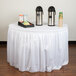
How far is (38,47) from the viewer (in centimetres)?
268

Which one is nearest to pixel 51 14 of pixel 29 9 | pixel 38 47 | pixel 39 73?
pixel 38 47

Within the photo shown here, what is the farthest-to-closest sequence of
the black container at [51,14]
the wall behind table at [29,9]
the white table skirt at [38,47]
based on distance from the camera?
the wall behind table at [29,9] < the black container at [51,14] < the white table skirt at [38,47]

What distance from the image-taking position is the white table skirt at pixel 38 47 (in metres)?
2.66

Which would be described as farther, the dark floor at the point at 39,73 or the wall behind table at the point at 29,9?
the wall behind table at the point at 29,9

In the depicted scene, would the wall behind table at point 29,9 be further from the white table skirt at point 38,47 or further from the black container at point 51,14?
the white table skirt at point 38,47

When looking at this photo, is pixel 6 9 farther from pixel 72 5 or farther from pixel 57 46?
pixel 57 46

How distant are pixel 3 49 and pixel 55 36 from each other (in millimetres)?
1539

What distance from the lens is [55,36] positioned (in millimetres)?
2725

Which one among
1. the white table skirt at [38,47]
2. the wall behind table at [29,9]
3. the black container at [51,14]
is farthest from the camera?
the wall behind table at [29,9]

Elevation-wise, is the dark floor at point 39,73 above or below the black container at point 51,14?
below

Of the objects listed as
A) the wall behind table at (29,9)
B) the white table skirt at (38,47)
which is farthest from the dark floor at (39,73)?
the wall behind table at (29,9)

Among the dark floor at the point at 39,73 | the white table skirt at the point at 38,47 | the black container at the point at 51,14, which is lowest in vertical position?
the dark floor at the point at 39,73

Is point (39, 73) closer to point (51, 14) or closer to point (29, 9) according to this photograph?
point (51, 14)

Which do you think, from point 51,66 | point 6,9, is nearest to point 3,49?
point 6,9
